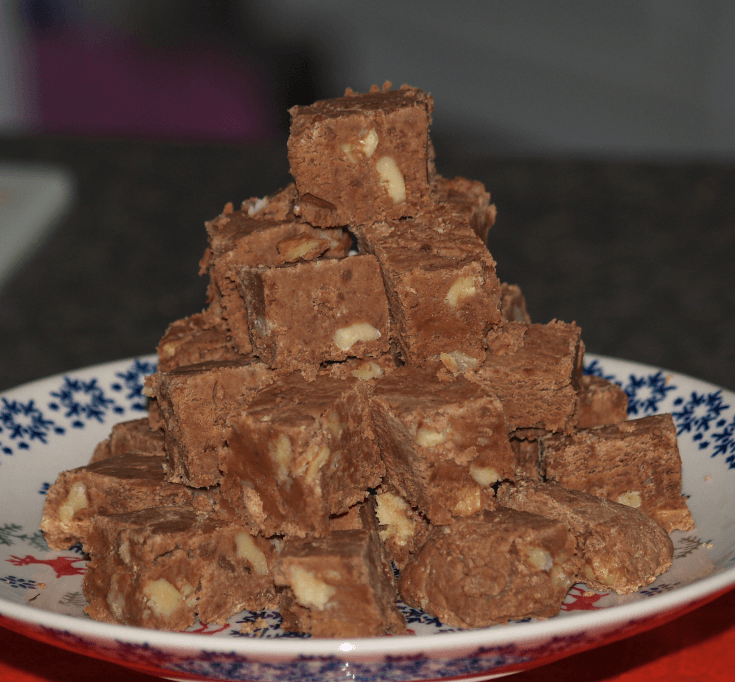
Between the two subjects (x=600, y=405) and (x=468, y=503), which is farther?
(x=600, y=405)

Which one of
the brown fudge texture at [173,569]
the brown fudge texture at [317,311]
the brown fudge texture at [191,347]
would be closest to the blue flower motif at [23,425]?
the brown fudge texture at [191,347]

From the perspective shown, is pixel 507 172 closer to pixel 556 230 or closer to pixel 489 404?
pixel 556 230

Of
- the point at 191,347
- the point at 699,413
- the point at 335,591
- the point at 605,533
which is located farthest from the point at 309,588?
the point at 699,413

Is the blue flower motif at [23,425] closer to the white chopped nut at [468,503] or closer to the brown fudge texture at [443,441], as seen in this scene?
the brown fudge texture at [443,441]

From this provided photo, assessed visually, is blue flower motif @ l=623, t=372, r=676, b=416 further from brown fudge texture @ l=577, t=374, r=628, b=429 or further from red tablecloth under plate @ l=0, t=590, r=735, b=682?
red tablecloth under plate @ l=0, t=590, r=735, b=682

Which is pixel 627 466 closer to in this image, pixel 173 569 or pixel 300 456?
pixel 300 456

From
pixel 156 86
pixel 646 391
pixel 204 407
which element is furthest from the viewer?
pixel 156 86

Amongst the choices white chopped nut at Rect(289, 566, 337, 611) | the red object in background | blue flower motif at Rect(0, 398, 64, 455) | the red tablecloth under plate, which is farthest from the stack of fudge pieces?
the red object in background
